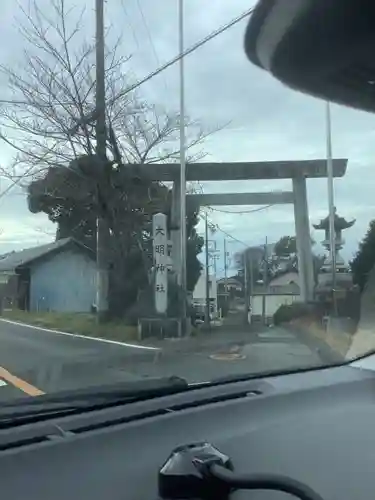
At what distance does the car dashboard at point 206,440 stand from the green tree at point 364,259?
2.62ft

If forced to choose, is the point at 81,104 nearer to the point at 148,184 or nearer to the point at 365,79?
the point at 148,184

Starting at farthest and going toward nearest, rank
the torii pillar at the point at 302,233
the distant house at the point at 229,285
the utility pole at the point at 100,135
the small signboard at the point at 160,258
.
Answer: the distant house at the point at 229,285 → the torii pillar at the point at 302,233 → the small signboard at the point at 160,258 → the utility pole at the point at 100,135

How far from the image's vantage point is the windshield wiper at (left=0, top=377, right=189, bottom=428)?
→ 2189 millimetres

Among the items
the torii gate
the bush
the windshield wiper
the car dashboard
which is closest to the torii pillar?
the torii gate

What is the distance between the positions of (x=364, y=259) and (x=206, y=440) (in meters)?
1.66

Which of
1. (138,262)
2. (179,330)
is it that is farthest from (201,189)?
(179,330)

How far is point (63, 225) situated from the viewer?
2861mm

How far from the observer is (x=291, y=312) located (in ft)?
11.5

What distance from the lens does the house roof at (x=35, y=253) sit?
277 cm

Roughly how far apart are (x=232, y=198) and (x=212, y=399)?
1042 millimetres

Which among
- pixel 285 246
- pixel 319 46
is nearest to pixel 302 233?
pixel 285 246

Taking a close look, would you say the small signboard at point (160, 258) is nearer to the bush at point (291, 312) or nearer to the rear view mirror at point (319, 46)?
the bush at point (291, 312)

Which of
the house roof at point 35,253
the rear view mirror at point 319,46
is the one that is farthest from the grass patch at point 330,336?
the house roof at point 35,253

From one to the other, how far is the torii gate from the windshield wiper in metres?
0.70
